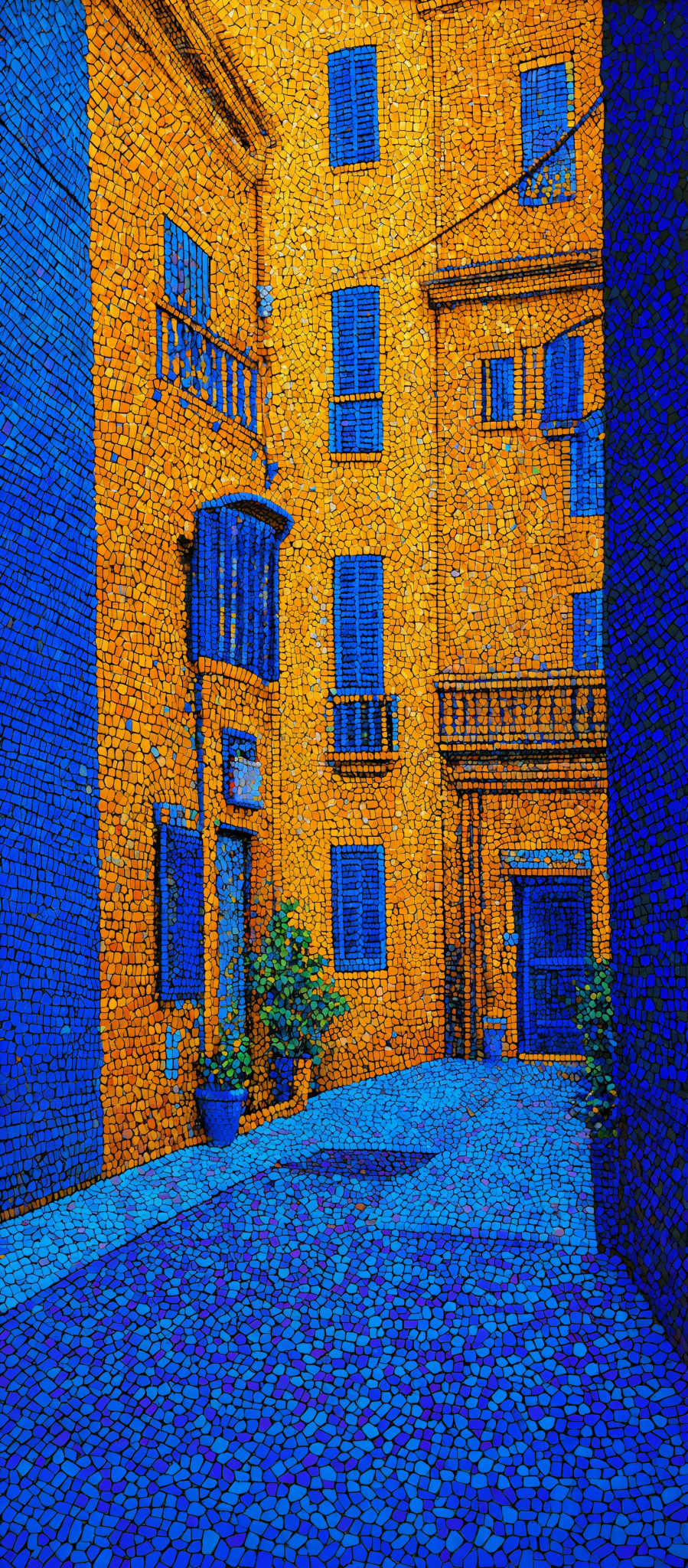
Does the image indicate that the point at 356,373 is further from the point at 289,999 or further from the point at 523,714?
the point at 289,999

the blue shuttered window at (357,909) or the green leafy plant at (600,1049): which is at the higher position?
the blue shuttered window at (357,909)

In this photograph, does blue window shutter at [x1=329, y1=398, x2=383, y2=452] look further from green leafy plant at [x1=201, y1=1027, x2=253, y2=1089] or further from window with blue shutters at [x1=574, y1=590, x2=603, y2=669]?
green leafy plant at [x1=201, y1=1027, x2=253, y2=1089]

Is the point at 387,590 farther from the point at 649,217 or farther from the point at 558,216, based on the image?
the point at 649,217

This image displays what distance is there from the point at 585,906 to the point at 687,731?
6470 mm

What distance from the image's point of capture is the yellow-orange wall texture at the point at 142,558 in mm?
6688

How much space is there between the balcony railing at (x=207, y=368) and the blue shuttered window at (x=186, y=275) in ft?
0.37

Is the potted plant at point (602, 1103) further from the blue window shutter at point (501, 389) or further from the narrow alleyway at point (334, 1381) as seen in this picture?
the blue window shutter at point (501, 389)

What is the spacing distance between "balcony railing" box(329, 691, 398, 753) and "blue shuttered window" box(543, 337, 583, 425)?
289cm

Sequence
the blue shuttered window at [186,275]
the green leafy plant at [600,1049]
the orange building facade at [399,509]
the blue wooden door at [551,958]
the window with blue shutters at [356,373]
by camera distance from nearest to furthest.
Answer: the green leafy plant at [600,1049]
the blue shuttered window at [186,275]
the orange building facade at [399,509]
the blue wooden door at [551,958]
the window with blue shutters at [356,373]

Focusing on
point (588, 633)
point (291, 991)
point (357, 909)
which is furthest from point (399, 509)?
point (291, 991)

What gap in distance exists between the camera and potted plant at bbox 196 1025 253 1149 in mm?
7410

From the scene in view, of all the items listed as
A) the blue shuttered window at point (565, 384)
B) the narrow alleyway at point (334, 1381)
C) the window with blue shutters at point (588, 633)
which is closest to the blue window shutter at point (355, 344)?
the blue shuttered window at point (565, 384)

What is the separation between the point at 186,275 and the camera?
795 centimetres

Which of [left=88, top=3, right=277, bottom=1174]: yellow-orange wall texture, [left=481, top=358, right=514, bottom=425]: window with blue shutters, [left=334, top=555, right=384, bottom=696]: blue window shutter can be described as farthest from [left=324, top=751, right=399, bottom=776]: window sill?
[left=481, top=358, right=514, bottom=425]: window with blue shutters
